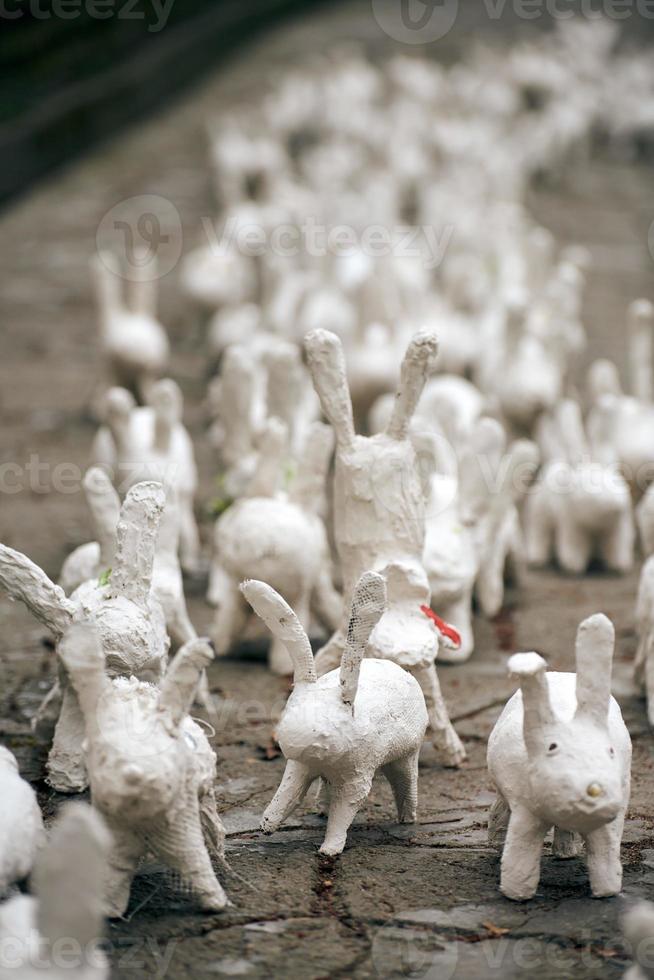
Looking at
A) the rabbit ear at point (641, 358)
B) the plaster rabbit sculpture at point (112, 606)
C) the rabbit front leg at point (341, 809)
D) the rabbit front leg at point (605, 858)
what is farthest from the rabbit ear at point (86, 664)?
the rabbit ear at point (641, 358)

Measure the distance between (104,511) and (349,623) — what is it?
3.72 feet

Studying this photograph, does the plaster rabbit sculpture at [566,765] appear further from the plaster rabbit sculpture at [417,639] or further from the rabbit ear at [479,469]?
the rabbit ear at [479,469]

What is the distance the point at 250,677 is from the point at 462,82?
1235 centimetres

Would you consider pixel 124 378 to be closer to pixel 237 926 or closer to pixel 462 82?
pixel 237 926

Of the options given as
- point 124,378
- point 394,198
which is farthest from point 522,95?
point 124,378

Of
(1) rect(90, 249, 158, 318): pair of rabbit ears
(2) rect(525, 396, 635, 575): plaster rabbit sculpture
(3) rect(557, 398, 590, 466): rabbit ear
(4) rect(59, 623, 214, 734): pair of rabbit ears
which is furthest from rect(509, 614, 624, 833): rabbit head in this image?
(1) rect(90, 249, 158, 318): pair of rabbit ears

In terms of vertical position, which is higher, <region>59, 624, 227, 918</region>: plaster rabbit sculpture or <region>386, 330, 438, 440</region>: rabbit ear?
<region>386, 330, 438, 440</region>: rabbit ear

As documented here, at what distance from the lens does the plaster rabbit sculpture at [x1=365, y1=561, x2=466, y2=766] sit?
4281 millimetres

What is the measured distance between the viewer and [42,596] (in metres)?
3.81

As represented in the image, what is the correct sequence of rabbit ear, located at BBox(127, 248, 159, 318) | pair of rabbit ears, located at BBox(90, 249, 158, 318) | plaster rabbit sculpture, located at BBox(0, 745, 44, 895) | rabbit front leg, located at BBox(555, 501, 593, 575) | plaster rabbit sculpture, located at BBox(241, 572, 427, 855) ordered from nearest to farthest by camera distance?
plaster rabbit sculpture, located at BBox(0, 745, 44, 895) < plaster rabbit sculpture, located at BBox(241, 572, 427, 855) < rabbit front leg, located at BBox(555, 501, 593, 575) < pair of rabbit ears, located at BBox(90, 249, 158, 318) < rabbit ear, located at BBox(127, 248, 159, 318)

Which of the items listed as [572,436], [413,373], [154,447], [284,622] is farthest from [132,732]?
[572,436]

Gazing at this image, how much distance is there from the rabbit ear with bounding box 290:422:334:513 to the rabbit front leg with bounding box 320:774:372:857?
1612 millimetres

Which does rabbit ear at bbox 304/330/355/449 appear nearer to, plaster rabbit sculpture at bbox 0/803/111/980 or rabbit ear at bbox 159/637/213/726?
rabbit ear at bbox 159/637/213/726

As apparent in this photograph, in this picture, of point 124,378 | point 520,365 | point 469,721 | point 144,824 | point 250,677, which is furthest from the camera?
point 124,378
